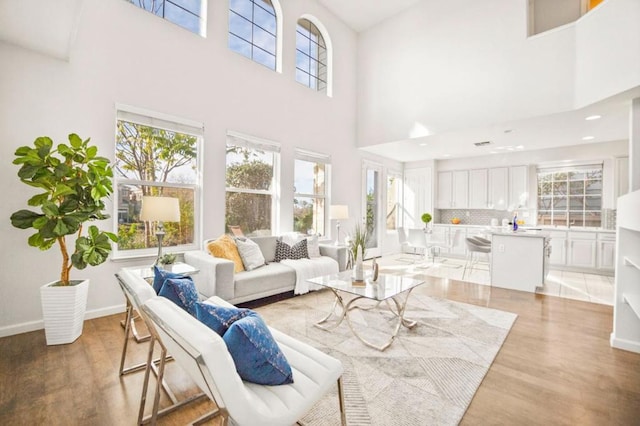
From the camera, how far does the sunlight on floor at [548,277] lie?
4.36 m

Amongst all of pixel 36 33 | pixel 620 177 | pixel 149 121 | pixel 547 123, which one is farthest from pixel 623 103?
pixel 36 33

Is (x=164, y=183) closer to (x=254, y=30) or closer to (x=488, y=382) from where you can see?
(x=254, y=30)

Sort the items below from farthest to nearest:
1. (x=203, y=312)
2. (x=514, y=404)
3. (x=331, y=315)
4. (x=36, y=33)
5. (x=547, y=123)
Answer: (x=547, y=123), (x=331, y=315), (x=36, y=33), (x=514, y=404), (x=203, y=312)

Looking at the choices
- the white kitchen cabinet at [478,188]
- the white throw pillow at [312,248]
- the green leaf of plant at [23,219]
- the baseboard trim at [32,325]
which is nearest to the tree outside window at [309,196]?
the white throw pillow at [312,248]

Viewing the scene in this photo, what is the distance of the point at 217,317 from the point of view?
4.20 ft

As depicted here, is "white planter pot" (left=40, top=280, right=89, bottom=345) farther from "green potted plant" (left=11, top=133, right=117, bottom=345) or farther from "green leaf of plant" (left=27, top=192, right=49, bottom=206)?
"green leaf of plant" (left=27, top=192, right=49, bottom=206)

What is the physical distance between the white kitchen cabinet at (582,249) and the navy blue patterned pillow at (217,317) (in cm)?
707

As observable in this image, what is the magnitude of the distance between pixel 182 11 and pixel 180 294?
4074 millimetres

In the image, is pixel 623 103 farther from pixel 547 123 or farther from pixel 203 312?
pixel 203 312

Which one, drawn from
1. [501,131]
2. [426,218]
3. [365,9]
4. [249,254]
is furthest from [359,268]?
[365,9]

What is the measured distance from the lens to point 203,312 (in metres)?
1.30

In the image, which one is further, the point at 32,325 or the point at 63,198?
the point at 32,325

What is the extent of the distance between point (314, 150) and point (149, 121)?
288 centimetres

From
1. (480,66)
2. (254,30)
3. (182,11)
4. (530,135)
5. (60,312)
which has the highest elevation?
(254,30)
